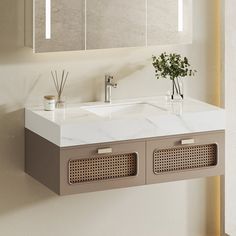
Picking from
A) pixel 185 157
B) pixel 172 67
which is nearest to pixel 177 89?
pixel 172 67

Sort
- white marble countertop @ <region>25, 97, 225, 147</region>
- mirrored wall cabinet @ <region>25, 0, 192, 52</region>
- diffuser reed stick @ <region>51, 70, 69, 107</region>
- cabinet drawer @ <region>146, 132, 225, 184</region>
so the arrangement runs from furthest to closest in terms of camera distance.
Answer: diffuser reed stick @ <region>51, 70, 69, 107</region> → cabinet drawer @ <region>146, 132, 225, 184</region> → mirrored wall cabinet @ <region>25, 0, 192, 52</region> → white marble countertop @ <region>25, 97, 225, 147</region>

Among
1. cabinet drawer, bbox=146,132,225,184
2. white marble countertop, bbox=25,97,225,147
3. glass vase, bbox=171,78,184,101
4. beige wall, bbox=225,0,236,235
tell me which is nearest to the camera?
white marble countertop, bbox=25,97,225,147

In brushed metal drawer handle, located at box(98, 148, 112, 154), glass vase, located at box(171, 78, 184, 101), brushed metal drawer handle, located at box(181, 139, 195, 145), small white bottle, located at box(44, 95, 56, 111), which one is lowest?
brushed metal drawer handle, located at box(98, 148, 112, 154)

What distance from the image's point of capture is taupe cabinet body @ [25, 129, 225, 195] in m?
4.17

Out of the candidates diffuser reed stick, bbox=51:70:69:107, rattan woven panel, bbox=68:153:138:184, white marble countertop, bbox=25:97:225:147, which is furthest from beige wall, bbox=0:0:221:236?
rattan woven panel, bbox=68:153:138:184

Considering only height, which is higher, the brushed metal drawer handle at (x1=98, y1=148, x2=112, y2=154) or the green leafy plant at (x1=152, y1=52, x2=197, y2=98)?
the green leafy plant at (x1=152, y1=52, x2=197, y2=98)

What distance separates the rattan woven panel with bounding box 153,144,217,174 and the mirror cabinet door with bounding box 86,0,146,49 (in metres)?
0.62

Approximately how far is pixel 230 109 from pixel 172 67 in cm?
58

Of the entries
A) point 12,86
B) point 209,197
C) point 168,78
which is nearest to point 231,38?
point 168,78

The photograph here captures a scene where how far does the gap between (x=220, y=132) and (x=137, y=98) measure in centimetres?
55

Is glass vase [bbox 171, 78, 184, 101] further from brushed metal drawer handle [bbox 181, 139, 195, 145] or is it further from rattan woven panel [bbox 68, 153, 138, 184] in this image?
rattan woven panel [bbox 68, 153, 138, 184]

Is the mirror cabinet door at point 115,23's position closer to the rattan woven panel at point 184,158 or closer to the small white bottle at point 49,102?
the small white bottle at point 49,102

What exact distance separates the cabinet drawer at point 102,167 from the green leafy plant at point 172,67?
1.62 feet

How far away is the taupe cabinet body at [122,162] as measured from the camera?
4172 millimetres
